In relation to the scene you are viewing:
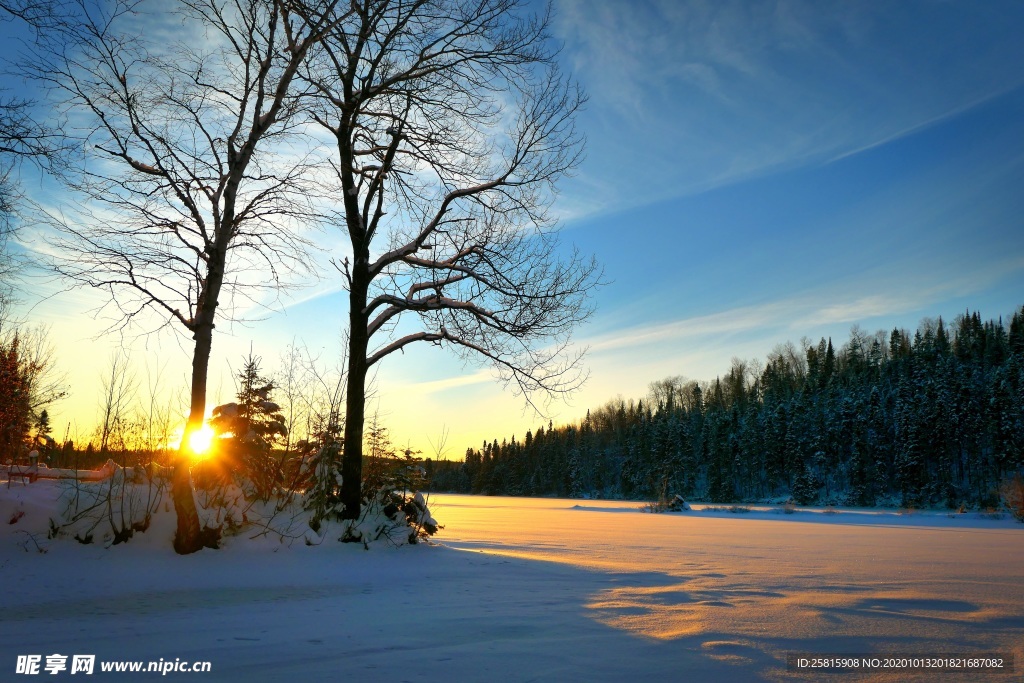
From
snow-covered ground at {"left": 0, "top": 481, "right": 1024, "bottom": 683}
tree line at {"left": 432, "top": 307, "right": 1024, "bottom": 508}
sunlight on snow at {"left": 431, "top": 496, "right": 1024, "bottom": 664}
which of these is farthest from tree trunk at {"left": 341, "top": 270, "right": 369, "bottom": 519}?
tree line at {"left": 432, "top": 307, "right": 1024, "bottom": 508}

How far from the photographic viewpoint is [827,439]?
70688 mm

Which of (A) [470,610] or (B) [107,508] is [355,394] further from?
(A) [470,610]

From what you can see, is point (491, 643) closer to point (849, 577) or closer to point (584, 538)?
point (849, 577)

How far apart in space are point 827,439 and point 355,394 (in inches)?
2901

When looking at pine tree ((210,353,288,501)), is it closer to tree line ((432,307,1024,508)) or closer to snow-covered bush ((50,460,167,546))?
snow-covered bush ((50,460,167,546))

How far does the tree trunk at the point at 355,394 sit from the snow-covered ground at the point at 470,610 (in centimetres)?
110

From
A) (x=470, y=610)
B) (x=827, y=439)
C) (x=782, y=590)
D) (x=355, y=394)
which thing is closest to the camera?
(x=470, y=610)

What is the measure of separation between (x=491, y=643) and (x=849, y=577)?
597cm

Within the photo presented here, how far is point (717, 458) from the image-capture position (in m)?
76.4

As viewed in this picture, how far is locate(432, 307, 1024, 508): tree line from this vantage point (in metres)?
61.2

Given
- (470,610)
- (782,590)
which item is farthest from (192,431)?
(782,590)

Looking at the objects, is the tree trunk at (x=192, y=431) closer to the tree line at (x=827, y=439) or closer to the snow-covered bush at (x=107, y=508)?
the snow-covered bush at (x=107, y=508)

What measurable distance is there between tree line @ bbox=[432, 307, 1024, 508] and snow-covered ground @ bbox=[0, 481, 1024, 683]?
42.1m

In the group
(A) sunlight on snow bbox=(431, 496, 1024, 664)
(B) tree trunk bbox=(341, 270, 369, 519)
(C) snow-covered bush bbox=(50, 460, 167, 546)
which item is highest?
(B) tree trunk bbox=(341, 270, 369, 519)
